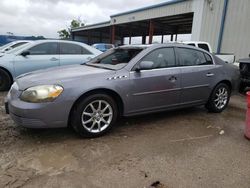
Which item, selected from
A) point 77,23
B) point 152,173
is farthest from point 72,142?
point 77,23

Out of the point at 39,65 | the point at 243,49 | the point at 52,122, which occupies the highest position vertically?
the point at 243,49

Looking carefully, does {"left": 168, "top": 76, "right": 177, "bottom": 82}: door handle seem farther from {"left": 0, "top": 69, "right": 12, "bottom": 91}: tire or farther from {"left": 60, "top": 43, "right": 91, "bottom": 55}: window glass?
{"left": 0, "top": 69, "right": 12, "bottom": 91}: tire

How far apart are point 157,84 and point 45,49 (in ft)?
14.0

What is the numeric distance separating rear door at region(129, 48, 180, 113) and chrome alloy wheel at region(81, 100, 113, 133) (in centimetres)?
43

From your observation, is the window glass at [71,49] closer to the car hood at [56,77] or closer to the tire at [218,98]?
the car hood at [56,77]

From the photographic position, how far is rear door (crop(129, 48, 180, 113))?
3.86 meters

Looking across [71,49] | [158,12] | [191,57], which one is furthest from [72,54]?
[158,12]

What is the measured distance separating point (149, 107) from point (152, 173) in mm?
1546

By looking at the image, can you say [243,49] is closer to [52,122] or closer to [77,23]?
[52,122]

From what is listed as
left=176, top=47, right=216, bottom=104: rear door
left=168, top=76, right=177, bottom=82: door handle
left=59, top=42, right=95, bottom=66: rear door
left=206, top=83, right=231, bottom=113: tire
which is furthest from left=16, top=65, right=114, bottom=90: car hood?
left=59, top=42, right=95, bottom=66: rear door

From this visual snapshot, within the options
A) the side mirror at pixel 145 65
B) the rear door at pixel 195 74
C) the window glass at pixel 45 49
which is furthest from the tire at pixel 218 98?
the window glass at pixel 45 49

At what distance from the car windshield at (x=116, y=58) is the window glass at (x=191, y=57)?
879 mm

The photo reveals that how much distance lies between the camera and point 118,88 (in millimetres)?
3641

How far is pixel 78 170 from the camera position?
2697 mm
